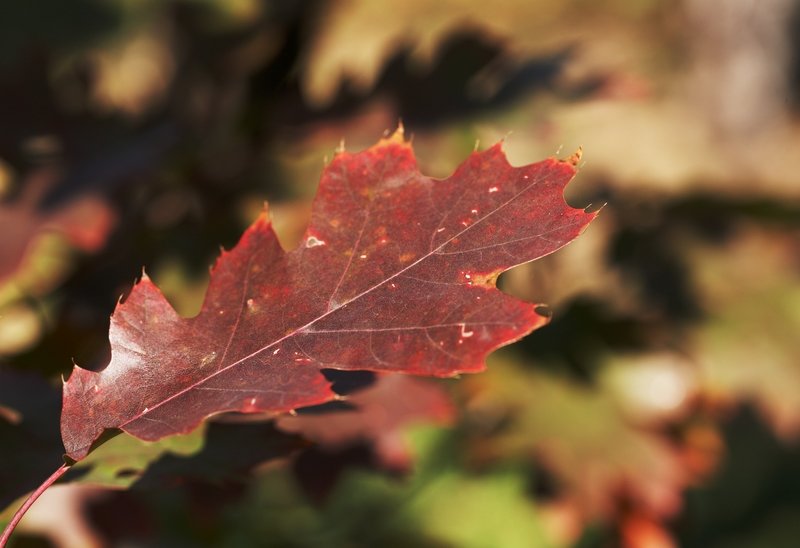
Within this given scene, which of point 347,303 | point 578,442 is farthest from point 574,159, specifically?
point 578,442

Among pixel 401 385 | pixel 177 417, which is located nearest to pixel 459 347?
pixel 177 417

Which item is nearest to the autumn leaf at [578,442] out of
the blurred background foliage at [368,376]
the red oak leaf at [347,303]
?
the blurred background foliage at [368,376]

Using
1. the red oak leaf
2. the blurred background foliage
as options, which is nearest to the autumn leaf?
the blurred background foliage

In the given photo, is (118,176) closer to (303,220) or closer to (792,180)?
(303,220)

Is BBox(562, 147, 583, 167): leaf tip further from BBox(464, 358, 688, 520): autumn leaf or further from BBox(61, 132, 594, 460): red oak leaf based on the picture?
BBox(464, 358, 688, 520): autumn leaf

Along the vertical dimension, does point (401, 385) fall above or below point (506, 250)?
below

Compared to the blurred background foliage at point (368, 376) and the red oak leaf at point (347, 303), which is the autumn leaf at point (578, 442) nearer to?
the blurred background foliage at point (368, 376)
